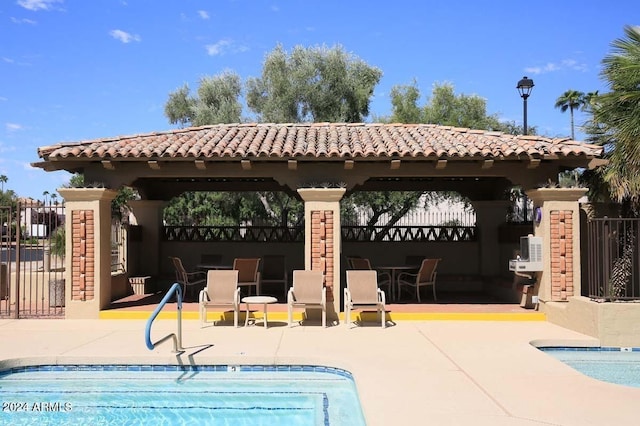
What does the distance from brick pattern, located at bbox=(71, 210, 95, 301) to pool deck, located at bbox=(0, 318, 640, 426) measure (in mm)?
661

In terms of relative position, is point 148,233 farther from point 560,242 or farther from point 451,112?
point 451,112

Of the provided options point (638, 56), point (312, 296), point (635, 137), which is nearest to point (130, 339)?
point (312, 296)

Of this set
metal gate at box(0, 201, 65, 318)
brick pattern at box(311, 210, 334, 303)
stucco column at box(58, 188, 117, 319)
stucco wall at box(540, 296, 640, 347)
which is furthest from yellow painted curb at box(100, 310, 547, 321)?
stucco wall at box(540, 296, 640, 347)

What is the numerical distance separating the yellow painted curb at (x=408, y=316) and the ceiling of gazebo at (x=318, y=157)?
246 centimetres

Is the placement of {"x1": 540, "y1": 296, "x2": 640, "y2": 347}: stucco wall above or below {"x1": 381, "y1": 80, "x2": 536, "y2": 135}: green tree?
below

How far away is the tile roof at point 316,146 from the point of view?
10078mm

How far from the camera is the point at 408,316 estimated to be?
10.5 metres

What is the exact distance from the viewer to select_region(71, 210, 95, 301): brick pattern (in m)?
10.6

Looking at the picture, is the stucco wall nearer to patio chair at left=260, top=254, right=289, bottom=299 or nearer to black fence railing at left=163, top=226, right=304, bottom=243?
patio chair at left=260, top=254, right=289, bottom=299

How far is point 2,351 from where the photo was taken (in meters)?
7.62

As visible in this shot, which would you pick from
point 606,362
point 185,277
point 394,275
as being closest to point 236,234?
point 185,277

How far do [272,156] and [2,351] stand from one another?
5.21 m

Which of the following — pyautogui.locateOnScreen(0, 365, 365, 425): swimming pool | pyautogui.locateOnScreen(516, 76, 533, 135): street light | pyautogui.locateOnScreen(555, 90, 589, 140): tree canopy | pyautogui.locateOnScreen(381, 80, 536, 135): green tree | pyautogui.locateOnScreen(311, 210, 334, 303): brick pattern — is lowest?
pyautogui.locateOnScreen(0, 365, 365, 425): swimming pool

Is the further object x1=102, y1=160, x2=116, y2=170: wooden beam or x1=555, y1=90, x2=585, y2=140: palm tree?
x1=555, y1=90, x2=585, y2=140: palm tree
